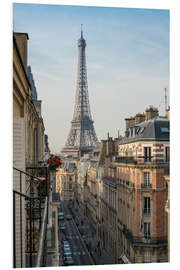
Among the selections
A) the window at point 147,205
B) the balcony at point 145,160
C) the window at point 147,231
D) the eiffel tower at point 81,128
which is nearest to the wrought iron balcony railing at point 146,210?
the window at point 147,205

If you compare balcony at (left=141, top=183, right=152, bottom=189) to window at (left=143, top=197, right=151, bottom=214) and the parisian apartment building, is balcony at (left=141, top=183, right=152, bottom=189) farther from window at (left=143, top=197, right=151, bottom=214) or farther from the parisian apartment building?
window at (left=143, top=197, right=151, bottom=214)

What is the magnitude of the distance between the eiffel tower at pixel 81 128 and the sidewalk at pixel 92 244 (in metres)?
10.6

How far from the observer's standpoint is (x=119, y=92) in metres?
8.05

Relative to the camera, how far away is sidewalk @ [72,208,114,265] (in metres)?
15.3

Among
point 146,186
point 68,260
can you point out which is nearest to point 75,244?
point 68,260

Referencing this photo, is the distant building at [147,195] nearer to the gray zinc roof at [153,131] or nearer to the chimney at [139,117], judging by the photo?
the gray zinc roof at [153,131]

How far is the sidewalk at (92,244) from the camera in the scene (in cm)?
1526

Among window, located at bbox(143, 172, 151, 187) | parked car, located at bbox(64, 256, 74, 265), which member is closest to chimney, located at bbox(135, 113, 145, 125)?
window, located at bbox(143, 172, 151, 187)

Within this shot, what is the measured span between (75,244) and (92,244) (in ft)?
5.36

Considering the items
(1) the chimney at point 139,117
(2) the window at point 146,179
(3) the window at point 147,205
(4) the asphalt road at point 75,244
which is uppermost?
(1) the chimney at point 139,117

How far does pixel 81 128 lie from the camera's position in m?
36.7
